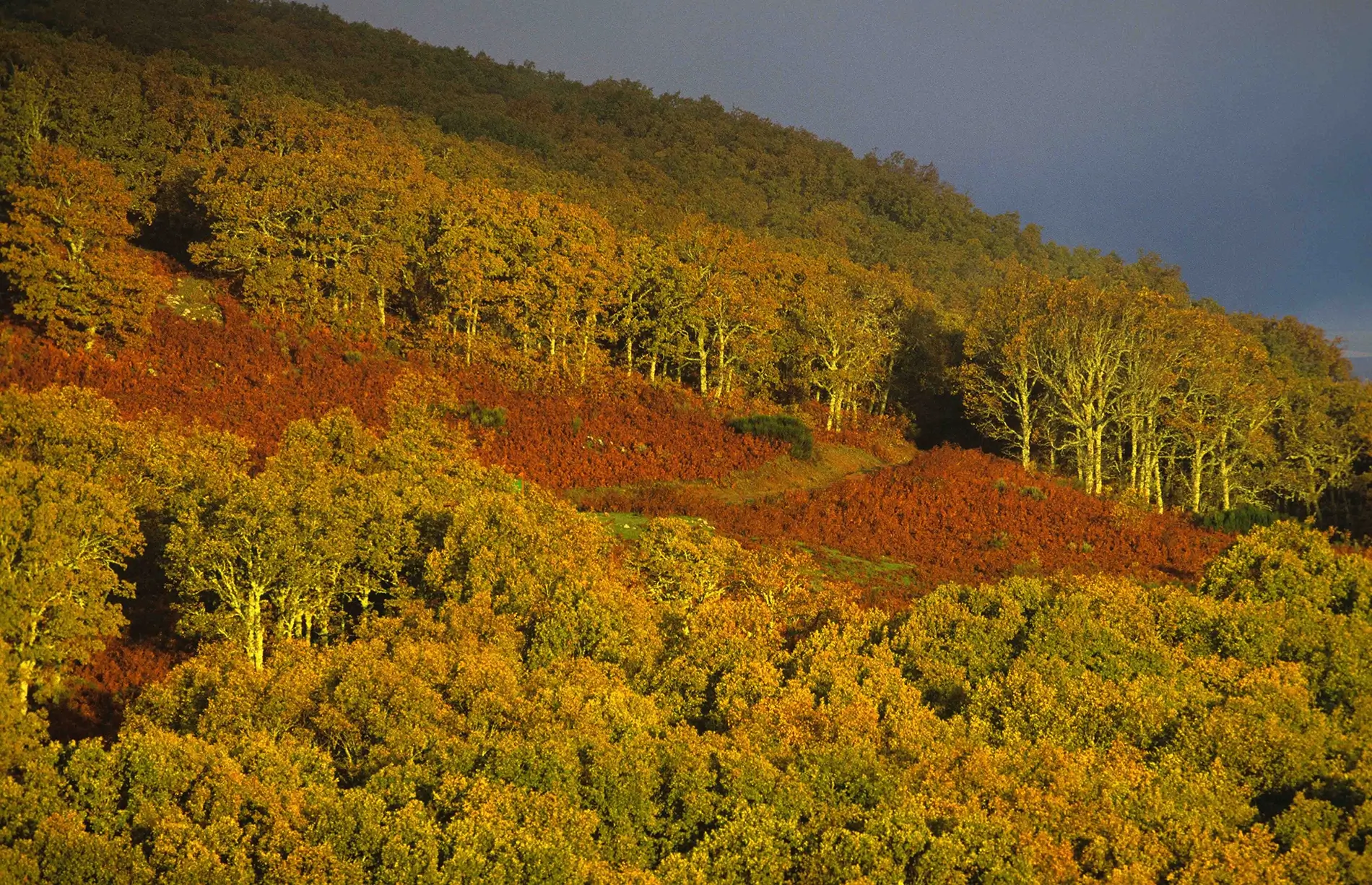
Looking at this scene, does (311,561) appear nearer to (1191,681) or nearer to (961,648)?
(961,648)

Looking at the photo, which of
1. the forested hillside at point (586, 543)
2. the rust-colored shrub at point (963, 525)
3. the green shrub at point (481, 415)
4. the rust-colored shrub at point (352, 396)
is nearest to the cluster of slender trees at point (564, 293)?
the forested hillside at point (586, 543)

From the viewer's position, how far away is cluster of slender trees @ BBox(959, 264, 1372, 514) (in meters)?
50.2

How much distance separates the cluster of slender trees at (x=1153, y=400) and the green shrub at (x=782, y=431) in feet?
34.2

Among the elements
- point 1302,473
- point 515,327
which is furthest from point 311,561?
point 1302,473

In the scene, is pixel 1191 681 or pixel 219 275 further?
pixel 219 275

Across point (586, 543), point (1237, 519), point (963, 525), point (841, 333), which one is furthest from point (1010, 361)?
point (586, 543)

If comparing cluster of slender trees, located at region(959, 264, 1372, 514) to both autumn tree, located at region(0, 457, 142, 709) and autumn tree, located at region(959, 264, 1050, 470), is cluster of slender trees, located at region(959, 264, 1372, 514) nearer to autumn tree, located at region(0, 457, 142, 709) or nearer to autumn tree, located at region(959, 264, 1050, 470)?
autumn tree, located at region(959, 264, 1050, 470)

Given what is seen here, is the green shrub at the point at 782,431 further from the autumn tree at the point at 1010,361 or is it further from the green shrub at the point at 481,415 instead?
the green shrub at the point at 481,415

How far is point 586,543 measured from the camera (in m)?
25.2

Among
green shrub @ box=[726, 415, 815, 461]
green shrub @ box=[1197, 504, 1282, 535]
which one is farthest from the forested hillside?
green shrub @ box=[1197, 504, 1282, 535]

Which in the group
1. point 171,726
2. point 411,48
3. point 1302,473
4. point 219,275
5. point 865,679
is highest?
point 411,48

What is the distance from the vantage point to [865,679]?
1889 cm

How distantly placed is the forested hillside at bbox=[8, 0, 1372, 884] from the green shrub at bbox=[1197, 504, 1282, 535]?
0.46 metres

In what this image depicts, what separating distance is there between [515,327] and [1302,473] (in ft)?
140
